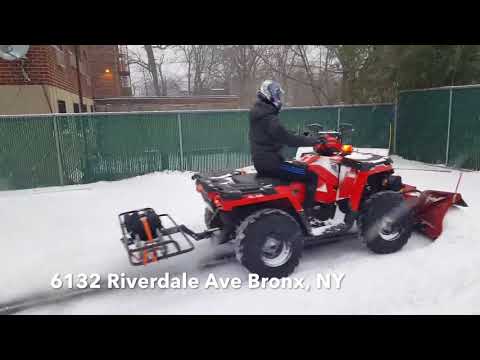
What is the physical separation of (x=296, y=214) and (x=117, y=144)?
6.02m

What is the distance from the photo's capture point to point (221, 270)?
161 inches

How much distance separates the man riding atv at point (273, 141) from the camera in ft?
12.9

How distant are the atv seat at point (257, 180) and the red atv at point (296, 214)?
1cm

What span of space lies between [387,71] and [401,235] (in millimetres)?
7634

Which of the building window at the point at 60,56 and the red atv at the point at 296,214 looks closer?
the red atv at the point at 296,214

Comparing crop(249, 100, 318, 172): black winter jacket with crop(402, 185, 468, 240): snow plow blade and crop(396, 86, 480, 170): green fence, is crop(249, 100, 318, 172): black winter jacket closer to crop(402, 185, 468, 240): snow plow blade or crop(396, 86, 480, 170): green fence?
crop(402, 185, 468, 240): snow plow blade

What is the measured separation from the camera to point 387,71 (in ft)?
34.0

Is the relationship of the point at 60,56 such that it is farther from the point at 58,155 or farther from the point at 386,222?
the point at 386,222

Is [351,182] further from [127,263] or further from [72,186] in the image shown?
[72,186]

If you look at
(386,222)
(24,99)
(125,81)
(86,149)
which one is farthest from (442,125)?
(125,81)

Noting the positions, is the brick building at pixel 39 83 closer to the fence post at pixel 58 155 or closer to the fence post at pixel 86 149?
the fence post at pixel 58 155

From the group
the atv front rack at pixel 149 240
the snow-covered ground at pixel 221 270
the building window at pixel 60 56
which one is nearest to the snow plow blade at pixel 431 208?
the snow-covered ground at pixel 221 270

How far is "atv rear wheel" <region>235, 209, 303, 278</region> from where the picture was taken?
3617 mm

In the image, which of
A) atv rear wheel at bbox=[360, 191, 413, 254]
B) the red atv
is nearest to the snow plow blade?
the red atv
